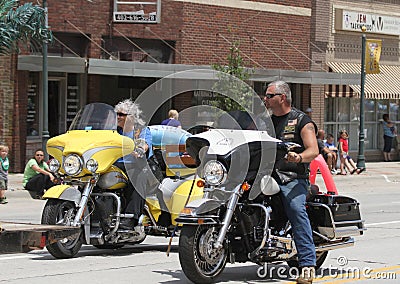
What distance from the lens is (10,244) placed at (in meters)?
7.72

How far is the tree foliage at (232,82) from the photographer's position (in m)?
21.4

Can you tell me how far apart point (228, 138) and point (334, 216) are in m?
1.60

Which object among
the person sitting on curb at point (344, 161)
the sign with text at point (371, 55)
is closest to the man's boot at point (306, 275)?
the person sitting on curb at point (344, 161)

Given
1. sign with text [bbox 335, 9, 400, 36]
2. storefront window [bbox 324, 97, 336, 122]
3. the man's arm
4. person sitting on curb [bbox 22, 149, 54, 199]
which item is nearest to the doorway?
person sitting on curb [bbox 22, 149, 54, 199]

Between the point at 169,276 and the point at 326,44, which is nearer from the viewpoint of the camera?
the point at 169,276

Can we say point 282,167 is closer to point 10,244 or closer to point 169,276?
point 169,276

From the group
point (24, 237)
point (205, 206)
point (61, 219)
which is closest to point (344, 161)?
point (61, 219)

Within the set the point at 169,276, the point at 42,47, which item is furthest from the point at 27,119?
the point at 169,276

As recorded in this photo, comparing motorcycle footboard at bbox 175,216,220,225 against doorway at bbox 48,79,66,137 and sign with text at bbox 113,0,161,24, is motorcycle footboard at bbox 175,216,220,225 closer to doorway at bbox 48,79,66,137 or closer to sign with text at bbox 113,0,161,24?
doorway at bbox 48,79,66,137

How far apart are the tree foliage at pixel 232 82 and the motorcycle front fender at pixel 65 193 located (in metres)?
9.50

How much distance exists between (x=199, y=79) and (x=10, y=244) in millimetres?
18607

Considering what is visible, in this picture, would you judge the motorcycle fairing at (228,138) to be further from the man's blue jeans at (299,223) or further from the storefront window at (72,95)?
the storefront window at (72,95)

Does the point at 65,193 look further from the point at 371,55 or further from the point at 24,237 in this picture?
the point at 371,55

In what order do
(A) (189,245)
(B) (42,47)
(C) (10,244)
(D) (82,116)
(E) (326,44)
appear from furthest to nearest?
(E) (326,44) < (B) (42,47) < (D) (82,116) < (A) (189,245) < (C) (10,244)
